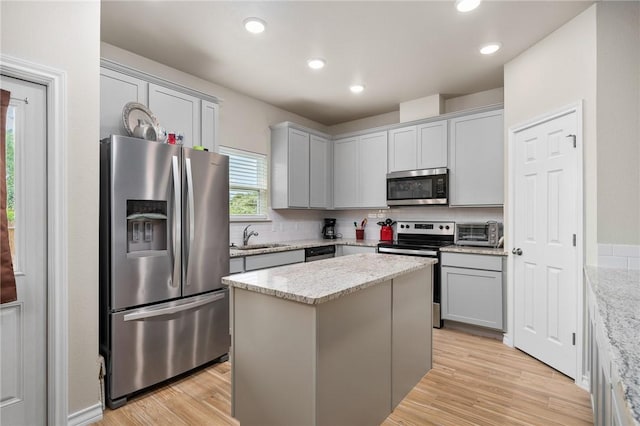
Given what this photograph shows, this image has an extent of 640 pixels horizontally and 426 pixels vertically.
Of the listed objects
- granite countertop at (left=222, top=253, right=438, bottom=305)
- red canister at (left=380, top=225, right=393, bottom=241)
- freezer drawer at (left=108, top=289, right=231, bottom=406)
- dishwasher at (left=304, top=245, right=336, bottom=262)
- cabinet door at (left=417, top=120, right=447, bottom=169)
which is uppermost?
cabinet door at (left=417, top=120, right=447, bottom=169)

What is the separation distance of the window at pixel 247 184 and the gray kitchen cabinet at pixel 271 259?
2.58 feet

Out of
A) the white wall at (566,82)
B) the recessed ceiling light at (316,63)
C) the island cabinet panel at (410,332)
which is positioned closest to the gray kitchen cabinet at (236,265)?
the island cabinet panel at (410,332)

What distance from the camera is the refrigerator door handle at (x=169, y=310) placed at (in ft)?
7.35

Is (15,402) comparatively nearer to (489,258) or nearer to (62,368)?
(62,368)

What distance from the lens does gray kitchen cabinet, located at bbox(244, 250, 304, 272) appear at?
10.6ft

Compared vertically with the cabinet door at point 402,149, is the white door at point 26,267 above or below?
below

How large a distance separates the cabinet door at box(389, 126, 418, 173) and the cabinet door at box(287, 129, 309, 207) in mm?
1172

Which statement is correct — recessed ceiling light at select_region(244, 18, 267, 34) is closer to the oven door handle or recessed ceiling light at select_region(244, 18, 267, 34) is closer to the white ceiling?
the white ceiling

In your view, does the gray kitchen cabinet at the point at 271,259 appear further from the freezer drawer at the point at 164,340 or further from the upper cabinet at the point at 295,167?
the upper cabinet at the point at 295,167

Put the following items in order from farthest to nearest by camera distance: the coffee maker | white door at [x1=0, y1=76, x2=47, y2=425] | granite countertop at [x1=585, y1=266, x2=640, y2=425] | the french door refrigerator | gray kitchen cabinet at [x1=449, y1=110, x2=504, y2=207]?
the coffee maker, gray kitchen cabinet at [x1=449, y1=110, x2=504, y2=207], the french door refrigerator, white door at [x1=0, y1=76, x2=47, y2=425], granite countertop at [x1=585, y1=266, x2=640, y2=425]

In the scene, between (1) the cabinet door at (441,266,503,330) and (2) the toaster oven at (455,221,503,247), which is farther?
(2) the toaster oven at (455,221,503,247)

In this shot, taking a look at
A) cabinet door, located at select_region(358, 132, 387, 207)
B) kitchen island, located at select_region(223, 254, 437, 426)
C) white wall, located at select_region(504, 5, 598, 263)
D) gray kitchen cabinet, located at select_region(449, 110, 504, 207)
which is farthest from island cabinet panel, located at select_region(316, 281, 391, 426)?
cabinet door, located at select_region(358, 132, 387, 207)

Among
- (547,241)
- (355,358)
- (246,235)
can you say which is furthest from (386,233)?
(355,358)

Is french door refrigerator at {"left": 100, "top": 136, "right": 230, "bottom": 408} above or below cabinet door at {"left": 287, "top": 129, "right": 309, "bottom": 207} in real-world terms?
below
